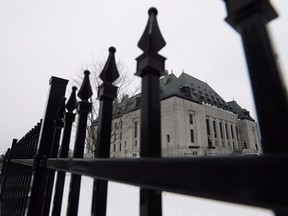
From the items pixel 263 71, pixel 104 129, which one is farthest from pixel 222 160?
pixel 104 129

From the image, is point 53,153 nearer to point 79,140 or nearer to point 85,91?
point 79,140

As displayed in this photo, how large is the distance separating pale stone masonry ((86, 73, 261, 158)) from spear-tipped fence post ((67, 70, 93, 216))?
18.8 meters

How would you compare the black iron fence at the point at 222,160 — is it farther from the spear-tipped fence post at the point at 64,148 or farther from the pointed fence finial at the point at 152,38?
the spear-tipped fence post at the point at 64,148

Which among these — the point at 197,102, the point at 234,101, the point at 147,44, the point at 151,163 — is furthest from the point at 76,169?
the point at 234,101

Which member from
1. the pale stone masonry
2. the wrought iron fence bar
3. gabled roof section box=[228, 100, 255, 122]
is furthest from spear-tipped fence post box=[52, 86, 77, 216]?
gabled roof section box=[228, 100, 255, 122]

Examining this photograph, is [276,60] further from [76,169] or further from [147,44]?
[76,169]

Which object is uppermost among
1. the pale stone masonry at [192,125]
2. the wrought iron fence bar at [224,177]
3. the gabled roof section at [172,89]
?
the gabled roof section at [172,89]

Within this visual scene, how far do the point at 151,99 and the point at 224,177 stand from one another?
0.39m

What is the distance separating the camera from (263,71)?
0.39 meters

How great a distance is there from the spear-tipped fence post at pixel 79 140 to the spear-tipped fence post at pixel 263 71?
3.26 feet

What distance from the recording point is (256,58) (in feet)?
1.34

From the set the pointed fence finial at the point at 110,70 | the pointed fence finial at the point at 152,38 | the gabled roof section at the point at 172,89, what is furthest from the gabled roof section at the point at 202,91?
the pointed fence finial at the point at 152,38

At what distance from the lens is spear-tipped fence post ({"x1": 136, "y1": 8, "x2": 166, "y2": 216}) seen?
0.59m

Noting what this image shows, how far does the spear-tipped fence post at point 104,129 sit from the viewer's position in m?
0.85
